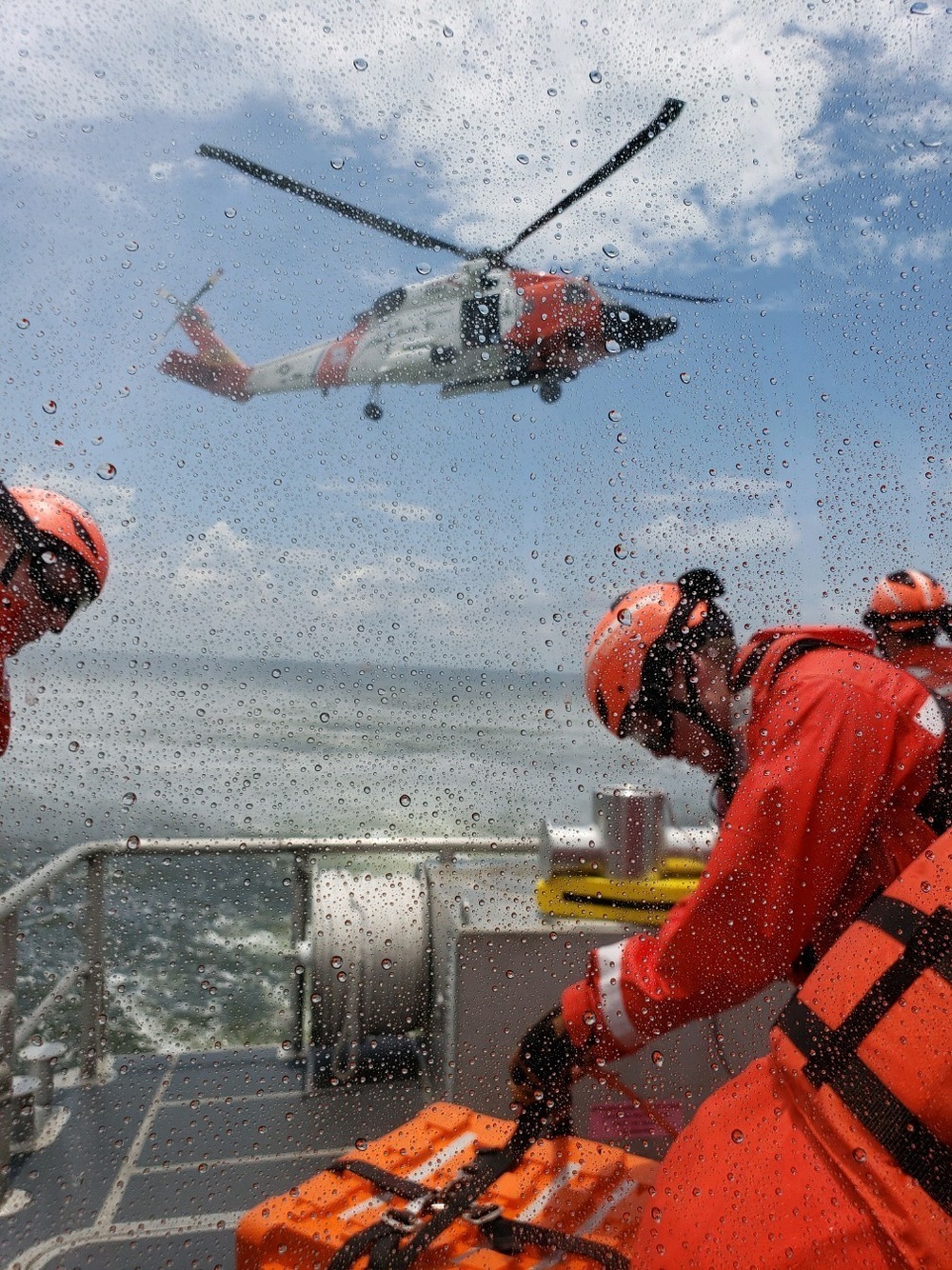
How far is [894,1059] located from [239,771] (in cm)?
152

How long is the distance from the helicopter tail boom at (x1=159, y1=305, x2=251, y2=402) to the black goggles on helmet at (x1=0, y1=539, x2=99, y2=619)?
10.5 inches

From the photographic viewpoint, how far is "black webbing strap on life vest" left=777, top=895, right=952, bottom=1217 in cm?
90

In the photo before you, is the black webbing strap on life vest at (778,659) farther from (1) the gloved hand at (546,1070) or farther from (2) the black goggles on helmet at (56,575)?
(2) the black goggles on helmet at (56,575)

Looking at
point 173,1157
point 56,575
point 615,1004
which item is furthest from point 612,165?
point 173,1157

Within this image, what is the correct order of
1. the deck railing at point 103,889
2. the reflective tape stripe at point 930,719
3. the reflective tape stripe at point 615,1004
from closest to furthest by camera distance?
1. the reflective tape stripe at point 930,719
2. the reflective tape stripe at point 615,1004
3. the deck railing at point 103,889

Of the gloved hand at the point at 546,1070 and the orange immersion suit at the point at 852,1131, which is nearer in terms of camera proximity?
the orange immersion suit at the point at 852,1131

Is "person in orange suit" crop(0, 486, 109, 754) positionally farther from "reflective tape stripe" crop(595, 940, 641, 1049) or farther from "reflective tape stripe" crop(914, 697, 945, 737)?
"reflective tape stripe" crop(914, 697, 945, 737)

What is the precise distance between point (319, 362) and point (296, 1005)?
1.73 metres

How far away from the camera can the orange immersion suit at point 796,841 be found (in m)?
1.22

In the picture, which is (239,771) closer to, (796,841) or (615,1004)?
(615,1004)

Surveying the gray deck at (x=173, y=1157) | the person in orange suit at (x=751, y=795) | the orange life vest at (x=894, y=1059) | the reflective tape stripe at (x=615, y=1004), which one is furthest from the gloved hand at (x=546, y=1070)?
the orange life vest at (x=894, y=1059)

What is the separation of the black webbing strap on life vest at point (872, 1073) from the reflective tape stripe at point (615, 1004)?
0.36 meters

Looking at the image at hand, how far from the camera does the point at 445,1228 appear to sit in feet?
4.14

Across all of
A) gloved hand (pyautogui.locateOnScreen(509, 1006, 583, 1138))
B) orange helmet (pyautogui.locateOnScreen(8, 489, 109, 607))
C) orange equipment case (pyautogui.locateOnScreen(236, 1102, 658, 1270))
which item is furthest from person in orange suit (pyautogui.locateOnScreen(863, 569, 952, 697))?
orange helmet (pyautogui.locateOnScreen(8, 489, 109, 607))
